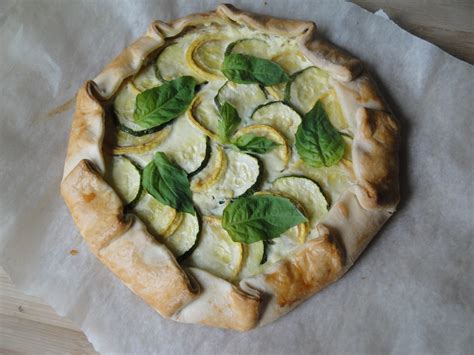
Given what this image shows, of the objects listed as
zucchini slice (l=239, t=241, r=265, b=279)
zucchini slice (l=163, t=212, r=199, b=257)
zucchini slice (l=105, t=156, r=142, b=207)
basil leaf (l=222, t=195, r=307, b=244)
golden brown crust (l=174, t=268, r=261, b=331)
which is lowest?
golden brown crust (l=174, t=268, r=261, b=331)

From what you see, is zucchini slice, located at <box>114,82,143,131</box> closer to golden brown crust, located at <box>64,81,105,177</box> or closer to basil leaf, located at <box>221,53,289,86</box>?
golden brown crust, located at <box>64,81,105,177</box>

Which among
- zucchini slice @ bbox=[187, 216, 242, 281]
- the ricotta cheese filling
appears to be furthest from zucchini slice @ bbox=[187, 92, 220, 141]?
zucchini slice @ bbox=[187, 216, 242, 281]

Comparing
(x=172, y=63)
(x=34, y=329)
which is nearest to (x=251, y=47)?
(x=172, y=63)

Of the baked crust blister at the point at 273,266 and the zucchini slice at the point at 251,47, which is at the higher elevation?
the zucchini slice at the point at 251,47

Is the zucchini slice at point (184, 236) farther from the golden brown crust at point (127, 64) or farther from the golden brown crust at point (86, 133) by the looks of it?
the golden brown crust at point (127, 64)

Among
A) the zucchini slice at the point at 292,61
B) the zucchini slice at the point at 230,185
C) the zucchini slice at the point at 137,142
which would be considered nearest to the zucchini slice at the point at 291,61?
the zucchini slice at the point at 292,61

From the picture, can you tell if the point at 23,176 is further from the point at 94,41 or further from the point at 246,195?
the point at 246,195
